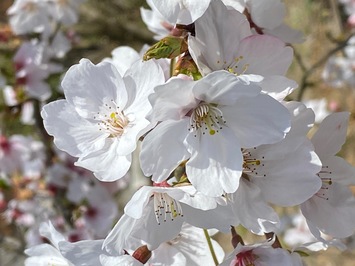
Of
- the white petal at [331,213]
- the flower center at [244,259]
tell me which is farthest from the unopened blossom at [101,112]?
the white petal at [331,213]

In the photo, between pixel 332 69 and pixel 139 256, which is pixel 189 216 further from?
pixel 332 69

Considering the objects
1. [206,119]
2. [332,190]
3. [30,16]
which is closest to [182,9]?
[206,119]

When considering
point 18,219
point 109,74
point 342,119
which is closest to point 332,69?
point 18,219

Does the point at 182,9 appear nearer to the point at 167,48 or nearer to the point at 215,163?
the point at 167,48

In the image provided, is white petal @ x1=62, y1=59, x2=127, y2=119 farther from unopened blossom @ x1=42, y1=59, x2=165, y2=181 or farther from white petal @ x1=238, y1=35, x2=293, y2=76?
white petal @ x1=238, y1=35, x2=293, y2=76

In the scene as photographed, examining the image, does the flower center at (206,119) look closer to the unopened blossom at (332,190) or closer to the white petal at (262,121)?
the white petal at (262,121)
